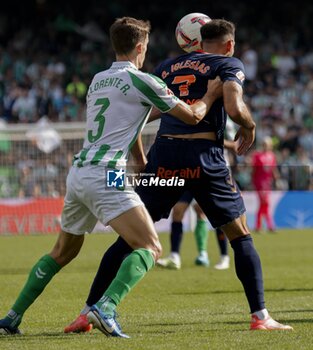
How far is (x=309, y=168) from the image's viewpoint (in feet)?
78.4

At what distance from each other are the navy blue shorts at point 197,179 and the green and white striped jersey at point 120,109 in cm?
64

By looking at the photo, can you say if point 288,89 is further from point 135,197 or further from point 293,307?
point 135,197

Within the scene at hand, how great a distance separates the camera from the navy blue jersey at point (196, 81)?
7.25 meters

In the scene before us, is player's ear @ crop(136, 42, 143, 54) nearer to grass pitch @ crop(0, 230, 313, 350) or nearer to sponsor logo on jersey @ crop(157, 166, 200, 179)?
sponsor logo on jersey @ crop(157, 166, 200, 179)

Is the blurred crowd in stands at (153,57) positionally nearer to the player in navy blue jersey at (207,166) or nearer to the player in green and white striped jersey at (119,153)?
the player in navy blue jersey at (207,166)

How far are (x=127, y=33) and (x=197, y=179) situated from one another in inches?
50.6

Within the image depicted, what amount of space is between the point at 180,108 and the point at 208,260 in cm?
804

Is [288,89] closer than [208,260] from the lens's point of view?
No

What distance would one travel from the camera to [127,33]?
21.6ft

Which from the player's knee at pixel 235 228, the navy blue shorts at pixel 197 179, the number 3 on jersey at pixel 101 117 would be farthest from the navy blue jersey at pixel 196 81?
the number 3 on jersey at pixel 101 117

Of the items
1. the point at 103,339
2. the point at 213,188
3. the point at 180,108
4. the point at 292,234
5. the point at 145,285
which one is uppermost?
the point at 180,108

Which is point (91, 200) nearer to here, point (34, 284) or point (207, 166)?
point (34, 284)

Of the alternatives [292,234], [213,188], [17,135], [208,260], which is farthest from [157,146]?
[17,135]

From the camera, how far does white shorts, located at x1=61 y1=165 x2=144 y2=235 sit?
6.55 metres
